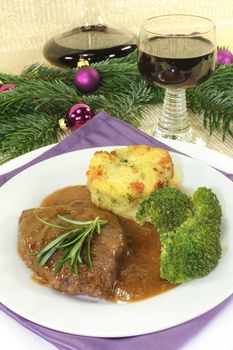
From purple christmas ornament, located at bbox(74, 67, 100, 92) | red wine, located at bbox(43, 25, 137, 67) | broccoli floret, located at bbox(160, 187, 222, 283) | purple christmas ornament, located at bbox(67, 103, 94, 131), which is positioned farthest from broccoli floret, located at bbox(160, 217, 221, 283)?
red wine, located at bbox(43, 25, 137, 67)

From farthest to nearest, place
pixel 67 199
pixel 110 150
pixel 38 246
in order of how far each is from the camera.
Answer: pixel 110 150
pixel 67 199
pixel 38 246

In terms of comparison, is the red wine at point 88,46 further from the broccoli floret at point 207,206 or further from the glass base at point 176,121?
the broccoli floret at point 207,206

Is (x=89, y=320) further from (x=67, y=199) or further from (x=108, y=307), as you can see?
(x=67, y=199)

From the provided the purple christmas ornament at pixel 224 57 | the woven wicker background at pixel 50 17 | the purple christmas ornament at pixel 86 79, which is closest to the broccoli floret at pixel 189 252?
the purple christmas ornament at pixel 86 79

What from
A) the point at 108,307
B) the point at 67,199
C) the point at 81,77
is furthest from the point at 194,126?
the point at 108,307

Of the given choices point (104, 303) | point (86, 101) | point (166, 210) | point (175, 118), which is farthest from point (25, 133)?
point (104, 303)
